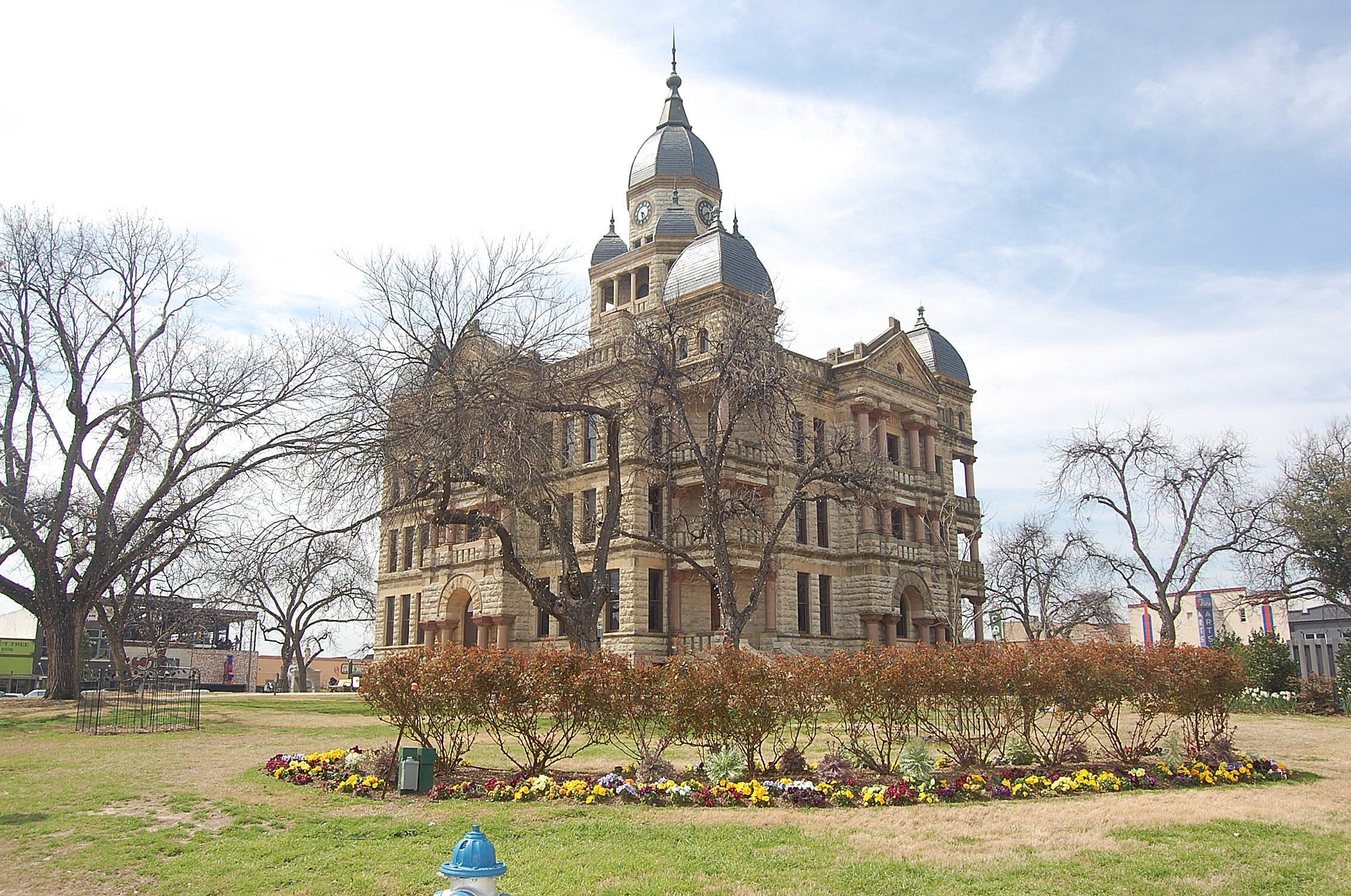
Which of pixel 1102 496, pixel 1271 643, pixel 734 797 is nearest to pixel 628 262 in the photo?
pixel 1102 496

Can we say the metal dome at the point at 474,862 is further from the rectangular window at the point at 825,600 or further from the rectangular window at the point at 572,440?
the rectangular window at the point at 825,600

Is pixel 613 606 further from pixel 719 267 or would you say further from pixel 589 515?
pixel 719 267

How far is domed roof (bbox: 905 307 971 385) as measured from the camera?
5159 cm

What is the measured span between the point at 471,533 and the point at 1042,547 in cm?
3033

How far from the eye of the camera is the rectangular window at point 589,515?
37938 millimetres

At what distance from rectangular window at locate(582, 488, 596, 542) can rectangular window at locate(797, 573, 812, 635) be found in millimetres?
8744

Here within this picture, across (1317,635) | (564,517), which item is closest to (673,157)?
(564,517)

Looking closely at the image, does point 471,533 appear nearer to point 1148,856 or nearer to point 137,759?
point 137,759

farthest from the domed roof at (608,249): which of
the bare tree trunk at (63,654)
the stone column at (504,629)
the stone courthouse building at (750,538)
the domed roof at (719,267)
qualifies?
the bare tree trunk at (63,654)

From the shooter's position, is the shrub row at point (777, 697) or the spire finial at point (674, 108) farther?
the spire finial at point (674, 108)

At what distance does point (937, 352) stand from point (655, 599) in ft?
72.5

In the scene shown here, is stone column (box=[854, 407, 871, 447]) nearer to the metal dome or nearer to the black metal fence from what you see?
the black metal fence

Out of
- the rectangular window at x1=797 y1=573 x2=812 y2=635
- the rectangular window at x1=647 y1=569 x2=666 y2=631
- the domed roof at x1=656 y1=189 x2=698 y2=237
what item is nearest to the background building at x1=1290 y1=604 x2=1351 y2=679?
the rectangular window at x1=797 y1=573 x2=812 y2=635

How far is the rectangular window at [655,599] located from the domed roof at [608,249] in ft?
64.7
